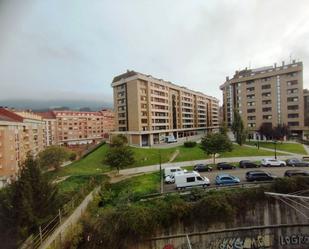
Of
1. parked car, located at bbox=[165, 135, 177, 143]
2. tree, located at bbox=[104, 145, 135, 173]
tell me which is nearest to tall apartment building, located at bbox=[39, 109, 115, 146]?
parked car, located at bbox=[165, 135, 177, 143]

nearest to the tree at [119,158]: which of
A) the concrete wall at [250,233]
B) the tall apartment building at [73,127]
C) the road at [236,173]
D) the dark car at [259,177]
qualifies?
the road at [236,173]

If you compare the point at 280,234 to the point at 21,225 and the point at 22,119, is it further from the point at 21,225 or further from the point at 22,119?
the point at 22,119

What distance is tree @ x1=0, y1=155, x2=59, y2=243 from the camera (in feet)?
30.0

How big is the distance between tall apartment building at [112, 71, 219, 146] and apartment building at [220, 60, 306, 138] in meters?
16.3

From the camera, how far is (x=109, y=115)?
10006cm

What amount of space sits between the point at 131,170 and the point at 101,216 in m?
14.4

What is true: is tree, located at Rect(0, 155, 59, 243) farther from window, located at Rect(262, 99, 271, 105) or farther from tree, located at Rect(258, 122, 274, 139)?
window, located at Rect(262, 99, 271, 105)

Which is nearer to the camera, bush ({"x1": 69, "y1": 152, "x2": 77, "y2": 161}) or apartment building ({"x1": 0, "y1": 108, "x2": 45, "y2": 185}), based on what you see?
apartment building ({"x1": 0, "y1": 108, "x2": 45, "y2": 185})

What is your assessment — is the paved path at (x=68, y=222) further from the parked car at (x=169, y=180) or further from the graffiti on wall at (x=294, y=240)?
the graffiti on wall at (x=294, y=240)

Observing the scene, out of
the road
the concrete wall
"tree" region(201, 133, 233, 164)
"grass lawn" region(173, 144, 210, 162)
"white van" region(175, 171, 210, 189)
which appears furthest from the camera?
"grass lawn" region(173, 144, 210, 162)

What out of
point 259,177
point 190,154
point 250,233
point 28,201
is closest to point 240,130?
point 190,154

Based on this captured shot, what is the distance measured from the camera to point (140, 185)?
808 inches

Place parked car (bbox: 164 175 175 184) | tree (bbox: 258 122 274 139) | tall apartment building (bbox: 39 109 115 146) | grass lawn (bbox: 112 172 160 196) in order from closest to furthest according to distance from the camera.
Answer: grass lawn (bbox: 112 172 160 196) < parked car (bbox: 164 175 175 184) < tree (bbox: 258 122 274 139) < tall apartment building (bbox: 39 109 115 146)

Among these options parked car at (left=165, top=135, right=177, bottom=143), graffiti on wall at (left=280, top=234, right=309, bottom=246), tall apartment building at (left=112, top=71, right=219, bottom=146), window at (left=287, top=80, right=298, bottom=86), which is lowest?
graffiti on wall at (left=280, top=234, right=309, bottom=246)
